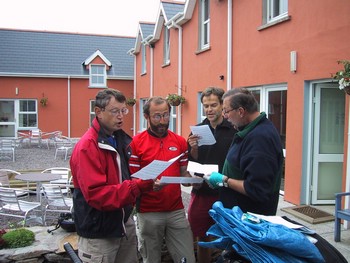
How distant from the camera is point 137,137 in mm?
3195

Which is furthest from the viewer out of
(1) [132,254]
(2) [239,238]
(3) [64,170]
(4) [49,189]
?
(3) [64,170]

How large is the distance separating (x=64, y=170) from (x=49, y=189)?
2.82 metres

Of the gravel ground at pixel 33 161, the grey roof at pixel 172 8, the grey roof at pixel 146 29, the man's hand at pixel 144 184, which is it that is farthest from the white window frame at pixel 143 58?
the man's hand at pixel 144 184

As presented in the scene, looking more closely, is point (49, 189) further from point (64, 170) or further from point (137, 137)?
point (137, 137)

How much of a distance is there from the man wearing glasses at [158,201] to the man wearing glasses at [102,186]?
0.40 metres

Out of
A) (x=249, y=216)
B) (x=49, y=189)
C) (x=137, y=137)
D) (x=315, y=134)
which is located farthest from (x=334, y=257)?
(x=49, y=189)

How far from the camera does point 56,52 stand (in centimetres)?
2306

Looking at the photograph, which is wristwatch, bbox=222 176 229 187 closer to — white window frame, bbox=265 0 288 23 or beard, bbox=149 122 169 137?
beard, bbox=149 122 169 137

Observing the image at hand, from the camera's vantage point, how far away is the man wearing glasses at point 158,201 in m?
3.11

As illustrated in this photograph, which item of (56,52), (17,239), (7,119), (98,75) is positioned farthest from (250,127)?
(56,52)

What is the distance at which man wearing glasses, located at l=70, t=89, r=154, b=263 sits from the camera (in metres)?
2.38

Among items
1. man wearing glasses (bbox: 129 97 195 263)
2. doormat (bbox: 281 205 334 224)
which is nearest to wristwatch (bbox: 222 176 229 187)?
man wearing glasses (bbox: 129 97 195 263)

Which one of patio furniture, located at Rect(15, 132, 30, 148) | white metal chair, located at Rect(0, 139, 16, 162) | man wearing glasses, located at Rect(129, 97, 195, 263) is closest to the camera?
man wearing glasses, located at Rect(129, 97, 195, 263)

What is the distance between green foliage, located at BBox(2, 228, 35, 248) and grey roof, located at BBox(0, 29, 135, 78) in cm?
1851
